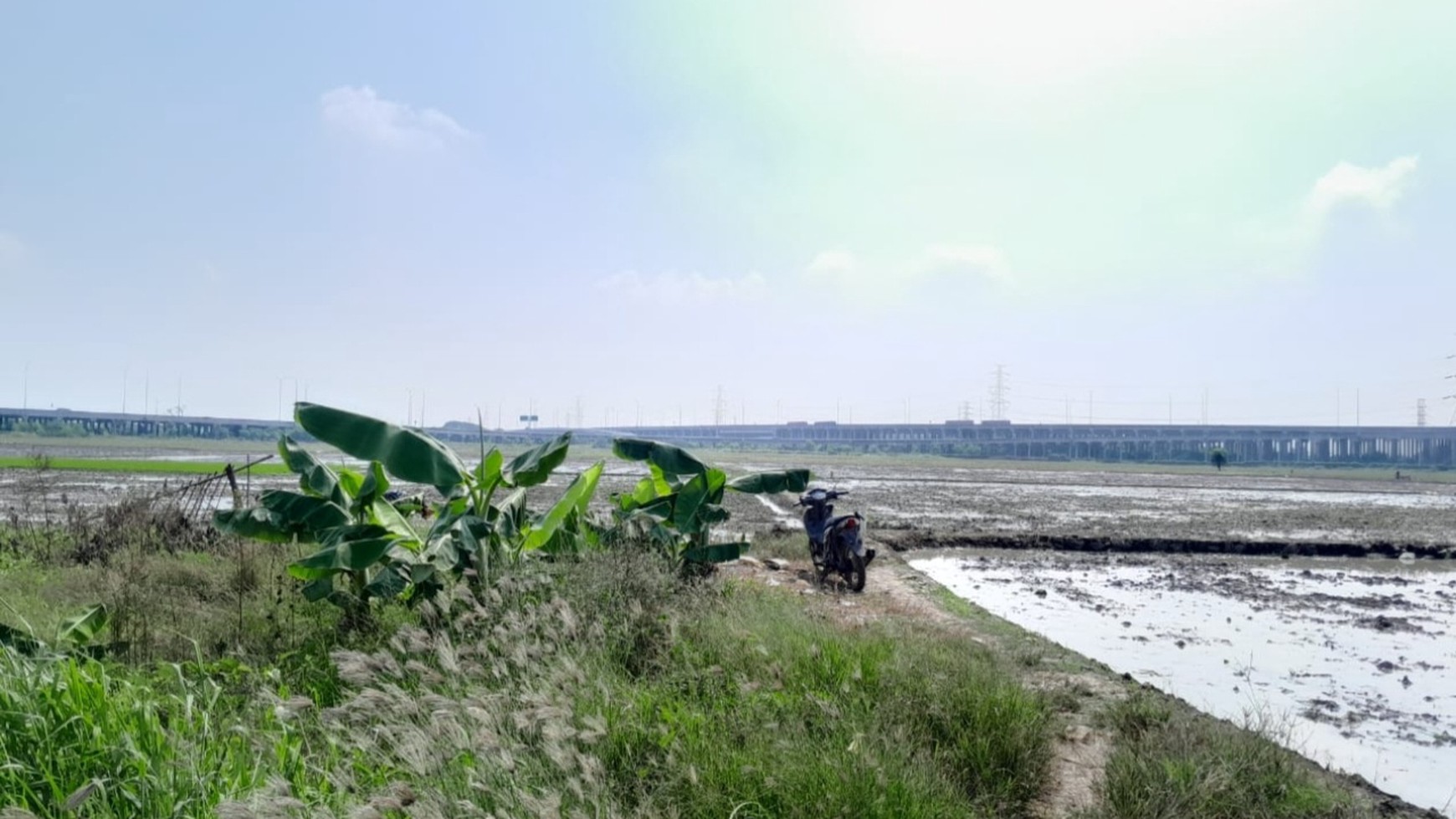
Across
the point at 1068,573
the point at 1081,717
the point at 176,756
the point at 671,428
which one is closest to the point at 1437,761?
the point at 1081,717

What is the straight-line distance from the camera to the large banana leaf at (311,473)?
23.6ft

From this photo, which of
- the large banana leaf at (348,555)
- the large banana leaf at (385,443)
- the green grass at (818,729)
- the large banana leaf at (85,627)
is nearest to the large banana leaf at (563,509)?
the large banana leaf at (385,443)

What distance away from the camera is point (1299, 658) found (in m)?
7.94

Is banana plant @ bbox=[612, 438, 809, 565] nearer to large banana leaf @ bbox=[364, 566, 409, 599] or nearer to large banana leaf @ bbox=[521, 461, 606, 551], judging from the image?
large banana leaf @ bbox=[521, 461, 606, 551]

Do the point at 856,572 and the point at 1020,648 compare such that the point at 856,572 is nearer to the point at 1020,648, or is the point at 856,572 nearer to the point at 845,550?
the point at 845,550

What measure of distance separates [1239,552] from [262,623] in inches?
650

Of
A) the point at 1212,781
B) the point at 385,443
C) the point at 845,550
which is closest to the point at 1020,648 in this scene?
the point at 845,550

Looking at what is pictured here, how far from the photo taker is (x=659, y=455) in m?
8.70

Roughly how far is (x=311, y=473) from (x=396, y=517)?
0.94 m

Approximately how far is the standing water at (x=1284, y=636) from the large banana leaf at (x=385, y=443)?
217 inches

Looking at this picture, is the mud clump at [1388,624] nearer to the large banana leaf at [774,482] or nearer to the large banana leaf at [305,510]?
the large banana leaf at [774,482]

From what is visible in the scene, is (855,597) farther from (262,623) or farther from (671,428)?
(671,428)

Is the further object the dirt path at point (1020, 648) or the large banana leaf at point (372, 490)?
the large banana leaf at point (372, 490)

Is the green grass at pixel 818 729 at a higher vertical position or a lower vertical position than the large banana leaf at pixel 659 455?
lower
